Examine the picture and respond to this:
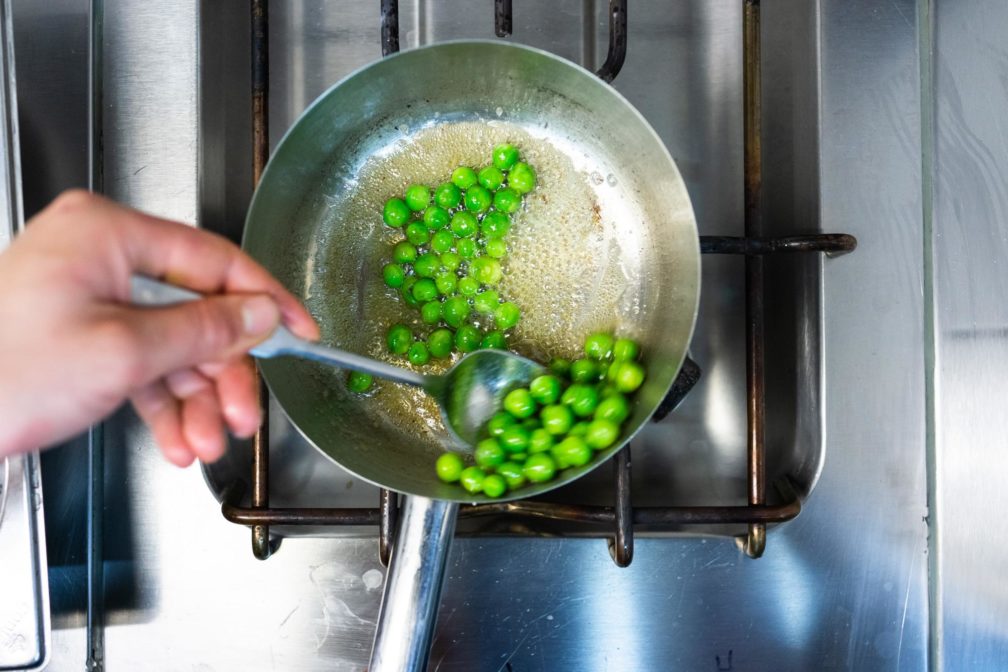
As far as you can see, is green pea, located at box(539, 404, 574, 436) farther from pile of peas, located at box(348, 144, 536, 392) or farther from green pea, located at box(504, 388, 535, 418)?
pile of peas, located at box(348, 144, 536, 392)

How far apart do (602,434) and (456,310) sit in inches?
11.3

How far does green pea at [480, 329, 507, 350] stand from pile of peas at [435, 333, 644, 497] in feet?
0.29

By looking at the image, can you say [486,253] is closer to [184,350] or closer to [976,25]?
[184,350]

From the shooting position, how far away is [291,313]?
695 mm

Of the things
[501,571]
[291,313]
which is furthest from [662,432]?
[291,313]

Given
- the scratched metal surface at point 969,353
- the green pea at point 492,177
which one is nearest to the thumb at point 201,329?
the green pea at point 492,177

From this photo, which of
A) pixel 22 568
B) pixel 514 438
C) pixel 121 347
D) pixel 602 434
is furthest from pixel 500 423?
pixel 22 568

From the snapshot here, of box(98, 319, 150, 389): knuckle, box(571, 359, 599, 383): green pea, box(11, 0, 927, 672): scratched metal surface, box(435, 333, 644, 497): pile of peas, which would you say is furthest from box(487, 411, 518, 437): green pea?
box(98, 319, 150, 389): knuckle

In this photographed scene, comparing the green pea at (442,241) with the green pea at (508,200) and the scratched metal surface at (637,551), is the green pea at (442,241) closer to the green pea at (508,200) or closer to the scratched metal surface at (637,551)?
the green pea at (508,200)

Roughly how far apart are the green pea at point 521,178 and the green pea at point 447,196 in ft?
0.25

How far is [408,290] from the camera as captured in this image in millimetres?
1022

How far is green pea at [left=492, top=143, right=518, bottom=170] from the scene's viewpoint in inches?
39.3

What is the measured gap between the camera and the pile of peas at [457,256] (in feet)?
3.29

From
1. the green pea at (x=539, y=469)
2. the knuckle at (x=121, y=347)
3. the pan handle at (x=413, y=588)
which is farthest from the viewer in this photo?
the green pea at (x=539, y=469)
